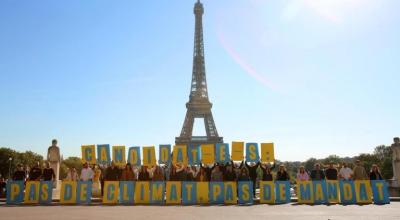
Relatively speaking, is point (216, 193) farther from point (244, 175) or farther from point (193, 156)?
point (193, 156)

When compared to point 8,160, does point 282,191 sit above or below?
below

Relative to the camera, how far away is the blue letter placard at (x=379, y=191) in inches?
663

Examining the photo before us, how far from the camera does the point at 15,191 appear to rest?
17.3 m

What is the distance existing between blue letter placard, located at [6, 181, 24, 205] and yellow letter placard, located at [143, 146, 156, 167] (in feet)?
18.5

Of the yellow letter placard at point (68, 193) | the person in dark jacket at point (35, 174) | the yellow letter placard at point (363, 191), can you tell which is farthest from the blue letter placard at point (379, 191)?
the person in dark jacket at point (35, 174)

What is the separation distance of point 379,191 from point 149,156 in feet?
34.5

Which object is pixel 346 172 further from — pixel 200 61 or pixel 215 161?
pixel 200 61

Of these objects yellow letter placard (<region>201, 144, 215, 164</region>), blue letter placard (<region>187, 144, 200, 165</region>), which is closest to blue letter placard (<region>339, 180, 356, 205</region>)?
yellow letter placard (<region>201, 144, 215, 164</region>)

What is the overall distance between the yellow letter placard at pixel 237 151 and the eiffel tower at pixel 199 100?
191 feet

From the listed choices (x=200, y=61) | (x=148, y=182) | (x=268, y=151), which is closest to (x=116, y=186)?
(x=148, y=182)

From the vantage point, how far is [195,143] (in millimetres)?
79500

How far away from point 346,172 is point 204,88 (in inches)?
2412

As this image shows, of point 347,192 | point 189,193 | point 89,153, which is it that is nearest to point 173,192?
point 189,193

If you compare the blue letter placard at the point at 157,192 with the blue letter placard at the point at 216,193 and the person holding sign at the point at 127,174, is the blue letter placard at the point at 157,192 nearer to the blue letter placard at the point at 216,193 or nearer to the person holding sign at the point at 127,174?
the person holding sign at the point at 127,174
